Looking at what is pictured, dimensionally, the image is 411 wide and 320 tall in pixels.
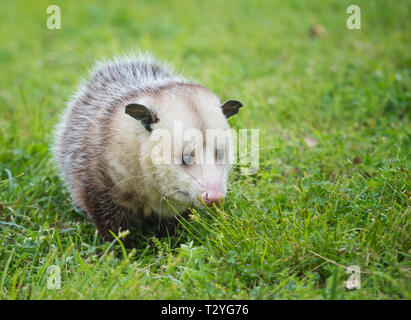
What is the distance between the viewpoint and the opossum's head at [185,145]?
2.24 meters

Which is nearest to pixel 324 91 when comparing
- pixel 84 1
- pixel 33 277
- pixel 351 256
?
pixel 351 256

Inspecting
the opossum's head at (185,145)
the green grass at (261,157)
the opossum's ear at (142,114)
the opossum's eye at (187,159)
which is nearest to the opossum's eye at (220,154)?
the opossum's head at (185,145)

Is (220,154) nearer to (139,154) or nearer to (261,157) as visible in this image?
(139,154)

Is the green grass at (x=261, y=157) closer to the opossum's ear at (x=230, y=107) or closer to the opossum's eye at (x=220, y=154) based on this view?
the opossum's eye at (x=220, y=154)

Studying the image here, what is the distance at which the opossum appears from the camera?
2277mm

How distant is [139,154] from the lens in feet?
7.99

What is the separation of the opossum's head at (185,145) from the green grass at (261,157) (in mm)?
182

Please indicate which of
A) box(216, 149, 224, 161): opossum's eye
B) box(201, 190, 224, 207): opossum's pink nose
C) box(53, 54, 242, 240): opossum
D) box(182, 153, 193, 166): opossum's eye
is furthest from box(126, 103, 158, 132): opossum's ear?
box(201, 190, 224, 207): opossum's pink nose

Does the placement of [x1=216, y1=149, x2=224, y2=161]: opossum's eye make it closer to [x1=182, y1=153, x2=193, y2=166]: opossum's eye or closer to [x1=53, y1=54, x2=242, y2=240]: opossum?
[x1=53, y1=54, x2=242, y2=240]: opossum

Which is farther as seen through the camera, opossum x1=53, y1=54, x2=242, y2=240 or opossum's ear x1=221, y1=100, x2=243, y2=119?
opossum's ear x1=221, y1=100, x2=243, y2=119

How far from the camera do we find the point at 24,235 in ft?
8.29

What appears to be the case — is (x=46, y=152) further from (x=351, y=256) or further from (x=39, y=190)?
(x=351, y=256)

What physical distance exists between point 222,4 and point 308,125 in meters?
4.17

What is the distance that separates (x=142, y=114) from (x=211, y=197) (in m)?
0.63
